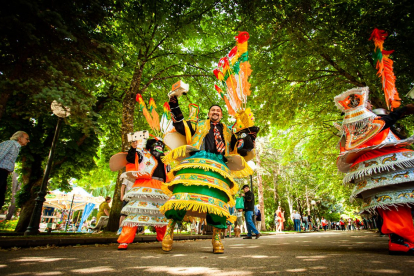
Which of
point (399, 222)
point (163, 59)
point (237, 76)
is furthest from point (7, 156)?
point (399, 222)

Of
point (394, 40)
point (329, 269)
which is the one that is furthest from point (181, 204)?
point (394, 40)

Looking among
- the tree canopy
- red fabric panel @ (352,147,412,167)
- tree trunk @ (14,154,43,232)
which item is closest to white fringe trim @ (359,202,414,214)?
red fabric panel @ (352,147,412,167)

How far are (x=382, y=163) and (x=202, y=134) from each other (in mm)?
2613

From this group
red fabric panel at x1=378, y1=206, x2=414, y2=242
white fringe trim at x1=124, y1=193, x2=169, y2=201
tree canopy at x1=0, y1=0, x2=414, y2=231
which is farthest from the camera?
white fringe trim at x1=124, y1=193, x2=169, y2=201

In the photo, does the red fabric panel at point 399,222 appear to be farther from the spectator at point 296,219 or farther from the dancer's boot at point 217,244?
the spectator at point 296,219

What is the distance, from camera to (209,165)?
3150mm

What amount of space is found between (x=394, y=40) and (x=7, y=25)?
7.05m

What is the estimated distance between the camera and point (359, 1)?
4961mm

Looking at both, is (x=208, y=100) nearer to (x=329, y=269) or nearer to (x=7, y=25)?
(x=7, y=25)

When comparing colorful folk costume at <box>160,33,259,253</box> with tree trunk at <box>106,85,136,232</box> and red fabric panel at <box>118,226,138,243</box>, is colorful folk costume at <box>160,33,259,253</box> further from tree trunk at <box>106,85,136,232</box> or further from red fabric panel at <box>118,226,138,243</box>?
tree trunk at <box>106,85,136,232</box>

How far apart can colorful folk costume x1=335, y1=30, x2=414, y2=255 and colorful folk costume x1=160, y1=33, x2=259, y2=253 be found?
1554 mm

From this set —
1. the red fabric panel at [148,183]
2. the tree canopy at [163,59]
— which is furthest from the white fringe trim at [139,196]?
the tree canopy at [163,59]

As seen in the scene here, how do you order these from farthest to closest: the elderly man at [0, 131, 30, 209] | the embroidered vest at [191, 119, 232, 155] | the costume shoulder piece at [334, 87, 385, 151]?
the elderly man at [0, 131, 30, 209], the embroidered vest at [191, 119, 232, 155], the costume shoulder piece at [334, 87, 385, 151]

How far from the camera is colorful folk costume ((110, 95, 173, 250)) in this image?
382 cm
